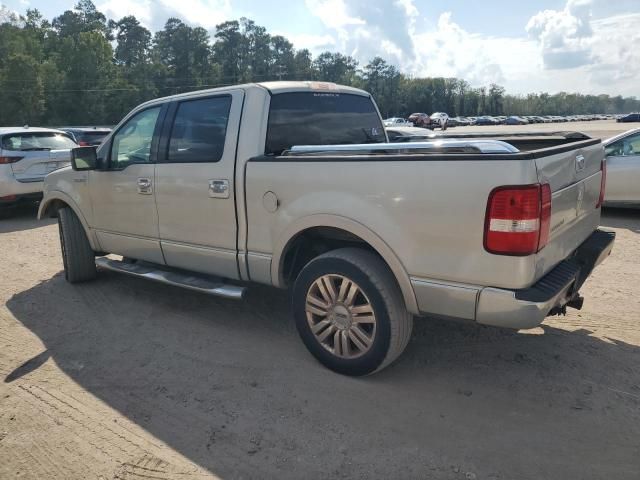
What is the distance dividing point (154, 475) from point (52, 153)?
8787mm

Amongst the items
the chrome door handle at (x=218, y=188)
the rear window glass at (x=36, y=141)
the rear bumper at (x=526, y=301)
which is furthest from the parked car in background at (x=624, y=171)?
the rear window glass at (x=36, y=141)

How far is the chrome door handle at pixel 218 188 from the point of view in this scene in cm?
396

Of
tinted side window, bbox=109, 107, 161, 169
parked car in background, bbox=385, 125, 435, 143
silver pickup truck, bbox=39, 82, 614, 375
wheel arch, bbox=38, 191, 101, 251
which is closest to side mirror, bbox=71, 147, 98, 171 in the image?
silver pickup truck, bbox=39, 82, 614, 375

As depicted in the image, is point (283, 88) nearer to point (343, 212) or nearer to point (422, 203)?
point (343, 212)

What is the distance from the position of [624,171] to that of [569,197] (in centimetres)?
602

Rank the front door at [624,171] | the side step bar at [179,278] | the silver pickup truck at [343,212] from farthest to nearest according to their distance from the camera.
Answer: the front door at [624,171], the side step bar at [179,278], the silver pickup truck at [343,212]

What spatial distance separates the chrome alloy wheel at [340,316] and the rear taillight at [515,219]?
924 millimetres

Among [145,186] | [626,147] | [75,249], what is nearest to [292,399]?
[145,186]

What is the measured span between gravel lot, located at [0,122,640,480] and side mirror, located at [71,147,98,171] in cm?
139

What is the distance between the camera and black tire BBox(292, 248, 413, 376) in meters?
3.22

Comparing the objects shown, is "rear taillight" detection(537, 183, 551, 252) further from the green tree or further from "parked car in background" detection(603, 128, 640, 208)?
the green tree

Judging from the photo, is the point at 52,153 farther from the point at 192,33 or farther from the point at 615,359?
the point at 192,33

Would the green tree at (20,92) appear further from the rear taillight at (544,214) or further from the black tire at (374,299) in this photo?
the rear taillight at (544,214)

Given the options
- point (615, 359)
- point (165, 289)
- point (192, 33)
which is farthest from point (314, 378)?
point (192, 33)
